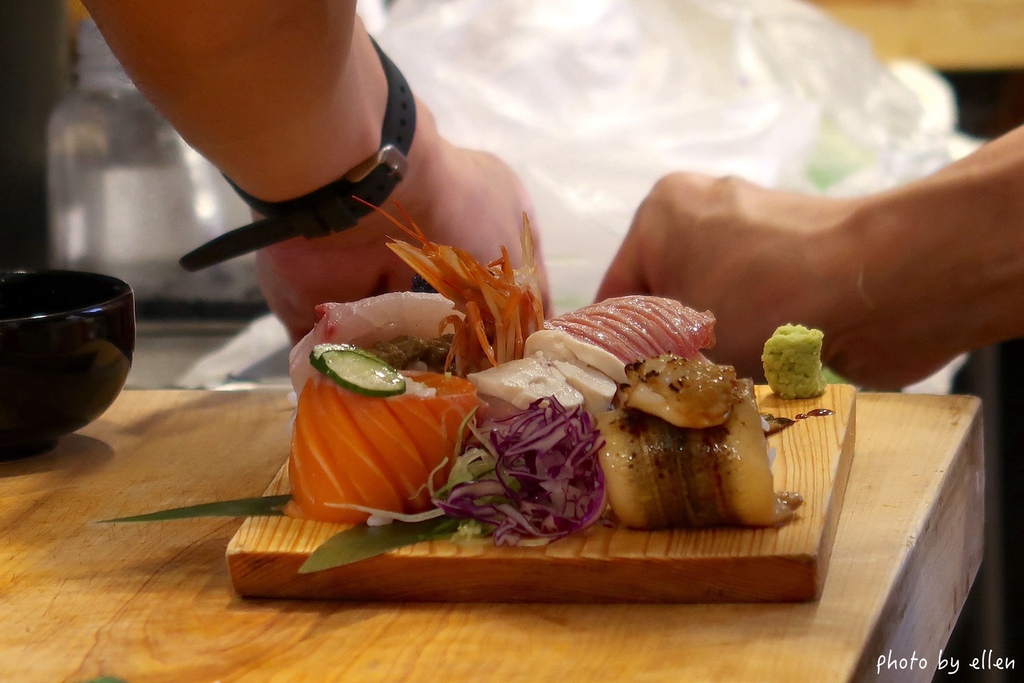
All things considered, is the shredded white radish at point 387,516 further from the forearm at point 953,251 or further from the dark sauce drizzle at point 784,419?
the forearm at point 953,251

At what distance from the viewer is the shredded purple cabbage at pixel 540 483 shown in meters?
0.85

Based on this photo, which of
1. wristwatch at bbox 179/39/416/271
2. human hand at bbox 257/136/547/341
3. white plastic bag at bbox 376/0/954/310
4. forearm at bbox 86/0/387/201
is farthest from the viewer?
white plastic bag at bbox 376/0/954/310

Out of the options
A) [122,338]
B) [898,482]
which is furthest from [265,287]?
[898,482]

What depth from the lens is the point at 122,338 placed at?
1.13m

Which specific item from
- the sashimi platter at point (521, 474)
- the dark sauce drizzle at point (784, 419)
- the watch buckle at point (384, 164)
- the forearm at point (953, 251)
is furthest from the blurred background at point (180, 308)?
the sashimi platter at point (521, 474)

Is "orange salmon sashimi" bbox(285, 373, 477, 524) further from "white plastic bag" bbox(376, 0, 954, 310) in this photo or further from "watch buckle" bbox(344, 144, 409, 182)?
"white plastic bag" bbox(376, 0, 954, 310)

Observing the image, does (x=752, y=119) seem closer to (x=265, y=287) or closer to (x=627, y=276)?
(x=627, y=276)

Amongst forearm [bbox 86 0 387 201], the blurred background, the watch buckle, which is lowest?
the blurred background

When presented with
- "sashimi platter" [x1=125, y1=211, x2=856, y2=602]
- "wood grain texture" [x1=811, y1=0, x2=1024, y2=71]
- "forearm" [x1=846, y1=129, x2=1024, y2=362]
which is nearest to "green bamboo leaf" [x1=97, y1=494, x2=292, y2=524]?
"sashimi platter" [x1=125, y1=211, x2=856, y2=602]

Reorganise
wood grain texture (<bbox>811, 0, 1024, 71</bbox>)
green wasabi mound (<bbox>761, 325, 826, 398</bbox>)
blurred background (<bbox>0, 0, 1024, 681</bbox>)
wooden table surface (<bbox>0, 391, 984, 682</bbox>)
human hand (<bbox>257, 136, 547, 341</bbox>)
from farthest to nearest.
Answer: wood grain texture (<bbox>811, 0, 1024, 71</bbox>), blurred background (<bbox>0, 0, 1024, 681</bbox>), human hand (<bbox>257, 136, 547, 341</bbox>), green wasabi mound (<bbox>761, 325, 826, 398</bbox>), wooden table surface (<bbox>0, 391, 984, 682</bbox>)

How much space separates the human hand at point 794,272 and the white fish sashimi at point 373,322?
0.54 m

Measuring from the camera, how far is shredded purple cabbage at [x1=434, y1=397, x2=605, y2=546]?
846 millimetres

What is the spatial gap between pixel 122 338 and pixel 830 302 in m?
0.86

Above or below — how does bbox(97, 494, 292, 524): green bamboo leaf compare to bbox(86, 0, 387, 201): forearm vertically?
below
